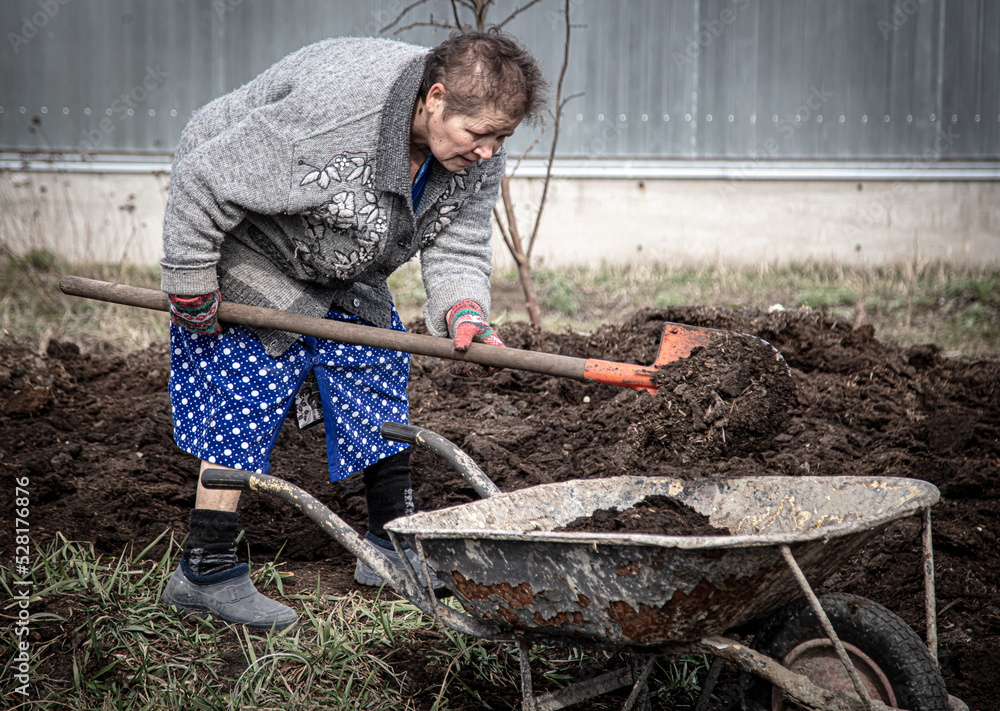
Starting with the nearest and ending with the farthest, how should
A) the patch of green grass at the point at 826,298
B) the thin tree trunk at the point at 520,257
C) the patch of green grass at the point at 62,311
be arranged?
the thin tree trunk at the point at 520,257 → the patch of green grass at the point at 62,311 → the patch of green grass at the point at 826,298

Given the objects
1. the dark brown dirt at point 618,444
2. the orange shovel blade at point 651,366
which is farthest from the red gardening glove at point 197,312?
the orange shovel blade at point 651,366

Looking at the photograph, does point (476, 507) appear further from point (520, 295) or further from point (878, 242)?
point (878, 242)

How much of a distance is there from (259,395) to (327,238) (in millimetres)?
535

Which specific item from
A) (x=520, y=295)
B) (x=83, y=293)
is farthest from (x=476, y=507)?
(x=520, y=295)

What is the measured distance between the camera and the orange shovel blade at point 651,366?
228cm

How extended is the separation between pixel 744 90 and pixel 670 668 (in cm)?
607

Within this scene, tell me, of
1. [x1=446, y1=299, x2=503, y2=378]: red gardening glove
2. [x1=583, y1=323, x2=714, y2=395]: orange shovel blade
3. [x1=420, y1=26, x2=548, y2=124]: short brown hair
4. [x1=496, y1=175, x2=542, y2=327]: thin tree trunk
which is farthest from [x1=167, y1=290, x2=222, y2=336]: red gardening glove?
[x1=496, y1=175, x2=542, y2=327]: thin tree trunk

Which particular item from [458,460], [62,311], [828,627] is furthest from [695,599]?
[62,311]

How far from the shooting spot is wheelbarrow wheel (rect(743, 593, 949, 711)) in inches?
59.8

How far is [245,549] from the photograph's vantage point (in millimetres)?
2896

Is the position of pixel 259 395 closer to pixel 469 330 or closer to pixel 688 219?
pixel 469 330

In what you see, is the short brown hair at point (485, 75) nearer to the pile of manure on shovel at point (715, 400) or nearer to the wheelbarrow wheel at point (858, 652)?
the pile of manure on shovel at point (715, 400)

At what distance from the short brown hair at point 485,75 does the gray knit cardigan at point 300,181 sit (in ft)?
0.27

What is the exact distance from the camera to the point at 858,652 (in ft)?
5.16
